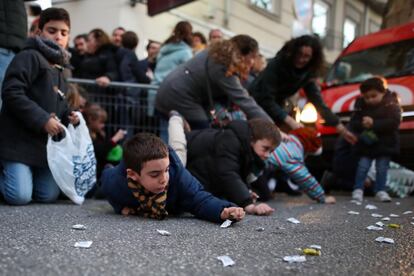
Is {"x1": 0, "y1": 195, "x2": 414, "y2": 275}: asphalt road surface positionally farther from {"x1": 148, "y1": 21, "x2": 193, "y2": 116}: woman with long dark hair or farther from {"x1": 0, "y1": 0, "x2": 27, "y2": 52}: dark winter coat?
{"x1": 148, "y1": 21, "x2": 193, "y2": 116}: woman with long dark hair

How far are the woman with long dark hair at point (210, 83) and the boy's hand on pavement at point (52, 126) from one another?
1.02 metres

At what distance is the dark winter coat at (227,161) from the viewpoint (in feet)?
10.2

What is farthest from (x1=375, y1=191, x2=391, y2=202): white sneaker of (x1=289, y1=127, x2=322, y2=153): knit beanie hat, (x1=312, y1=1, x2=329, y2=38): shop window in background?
(x1=312, y1=1, x2=329, y2=38): shop window in background

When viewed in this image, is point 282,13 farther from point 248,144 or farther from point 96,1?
point 248,144

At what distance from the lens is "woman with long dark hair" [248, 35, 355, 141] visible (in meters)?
4.36

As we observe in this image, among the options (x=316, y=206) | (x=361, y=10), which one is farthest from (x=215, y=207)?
(x=361, y=10)

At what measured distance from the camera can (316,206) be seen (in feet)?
12.8

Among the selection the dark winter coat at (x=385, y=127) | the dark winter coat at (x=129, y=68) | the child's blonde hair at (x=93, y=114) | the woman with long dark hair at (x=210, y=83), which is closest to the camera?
the woman with long dark hair at (x=210, y=83)

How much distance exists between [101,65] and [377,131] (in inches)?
125

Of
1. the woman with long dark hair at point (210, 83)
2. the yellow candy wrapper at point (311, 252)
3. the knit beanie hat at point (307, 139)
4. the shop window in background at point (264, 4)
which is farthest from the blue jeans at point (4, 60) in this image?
the shop window in background at point (264, 4)

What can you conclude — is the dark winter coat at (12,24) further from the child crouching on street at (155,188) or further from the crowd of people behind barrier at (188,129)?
the child crouching on street at (155,188)

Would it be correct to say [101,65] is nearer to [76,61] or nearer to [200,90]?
[76,61]

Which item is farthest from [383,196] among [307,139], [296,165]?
[296,165]

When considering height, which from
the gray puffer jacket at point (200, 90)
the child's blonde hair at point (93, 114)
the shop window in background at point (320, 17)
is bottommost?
the child's blonde hair at point (93, 114)
